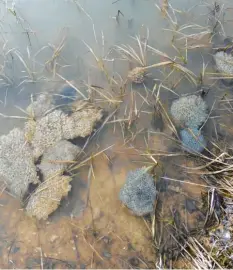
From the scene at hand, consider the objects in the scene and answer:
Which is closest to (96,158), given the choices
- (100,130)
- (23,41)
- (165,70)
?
(100,130)

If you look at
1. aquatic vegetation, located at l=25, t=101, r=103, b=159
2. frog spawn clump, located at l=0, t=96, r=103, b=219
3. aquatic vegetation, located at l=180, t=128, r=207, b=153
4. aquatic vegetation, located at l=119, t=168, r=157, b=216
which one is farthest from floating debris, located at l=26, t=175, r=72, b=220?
aquatic vegetation, located at l=180, t=128, r=207, b=153

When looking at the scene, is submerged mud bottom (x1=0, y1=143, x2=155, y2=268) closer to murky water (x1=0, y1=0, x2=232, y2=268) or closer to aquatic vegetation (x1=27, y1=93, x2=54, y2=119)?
murky water (x1=0, y1=0, x2=232, y2=268)

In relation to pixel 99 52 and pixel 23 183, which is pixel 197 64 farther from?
pixel 23 183

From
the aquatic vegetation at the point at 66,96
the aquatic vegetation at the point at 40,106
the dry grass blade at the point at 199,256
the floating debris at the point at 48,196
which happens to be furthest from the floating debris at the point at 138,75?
the dry grass blade at the point at 199,256

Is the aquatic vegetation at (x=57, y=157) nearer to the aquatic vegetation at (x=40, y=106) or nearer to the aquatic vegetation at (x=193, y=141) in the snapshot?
the aquatic vegetation at (x=40, y=106)

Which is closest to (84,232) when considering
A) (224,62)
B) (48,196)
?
(48,196)

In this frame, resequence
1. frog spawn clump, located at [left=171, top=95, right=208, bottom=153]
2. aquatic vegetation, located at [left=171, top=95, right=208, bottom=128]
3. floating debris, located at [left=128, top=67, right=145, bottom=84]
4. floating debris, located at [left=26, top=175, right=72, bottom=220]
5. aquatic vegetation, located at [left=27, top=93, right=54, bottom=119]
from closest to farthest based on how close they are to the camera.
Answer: floating debris, located at [left=26, top=175, right=72, bottom=220]
frog spawn clump, located at [left=171, top=95, right=208, bottom=153]
aquatic vegetation, located at [left=171, top=95, right=208, bottom=128]
aquatic vegetation, located at [left=27, top=93, right=54, bottom=119]
floating debris, located at [left=128, top=67, right=145, bottom=84]
